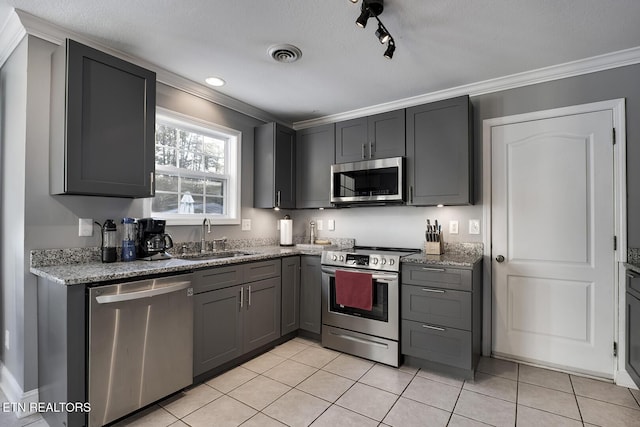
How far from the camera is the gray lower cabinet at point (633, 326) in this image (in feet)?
6.94

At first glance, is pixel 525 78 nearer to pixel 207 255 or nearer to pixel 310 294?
pixel 310 294

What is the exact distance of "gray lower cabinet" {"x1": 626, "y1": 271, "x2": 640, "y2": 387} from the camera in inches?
83.3

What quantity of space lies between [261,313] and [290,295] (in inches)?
16.3

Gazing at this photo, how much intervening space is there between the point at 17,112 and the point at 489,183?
3.70 metres

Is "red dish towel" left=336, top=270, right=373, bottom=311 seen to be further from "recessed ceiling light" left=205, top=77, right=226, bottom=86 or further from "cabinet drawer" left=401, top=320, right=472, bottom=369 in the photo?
"recessed ceiling light" left=205, top=77, right=226, bottom=86

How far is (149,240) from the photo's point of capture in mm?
2488

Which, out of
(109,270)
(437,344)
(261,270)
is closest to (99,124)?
(109,270)

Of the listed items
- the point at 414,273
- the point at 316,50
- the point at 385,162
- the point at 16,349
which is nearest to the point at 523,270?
the point at 414,273

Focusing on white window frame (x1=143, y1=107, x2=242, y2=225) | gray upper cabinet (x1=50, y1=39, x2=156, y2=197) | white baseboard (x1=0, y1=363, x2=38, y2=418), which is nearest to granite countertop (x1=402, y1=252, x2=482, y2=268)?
white window frame (x1=143, y1=107, x2=242, y2=225)

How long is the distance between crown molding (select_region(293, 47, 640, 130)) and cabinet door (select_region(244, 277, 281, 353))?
217 cm

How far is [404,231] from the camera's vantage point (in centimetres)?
340

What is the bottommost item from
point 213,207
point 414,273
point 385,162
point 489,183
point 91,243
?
point 414,273

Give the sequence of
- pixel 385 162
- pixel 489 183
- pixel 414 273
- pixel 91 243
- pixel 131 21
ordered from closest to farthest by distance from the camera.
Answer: pixel 131 21
pixel 91 243
pixel 414 273
pixel 489 183
pixel 385 162

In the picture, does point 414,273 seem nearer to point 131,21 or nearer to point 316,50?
point 316,50
